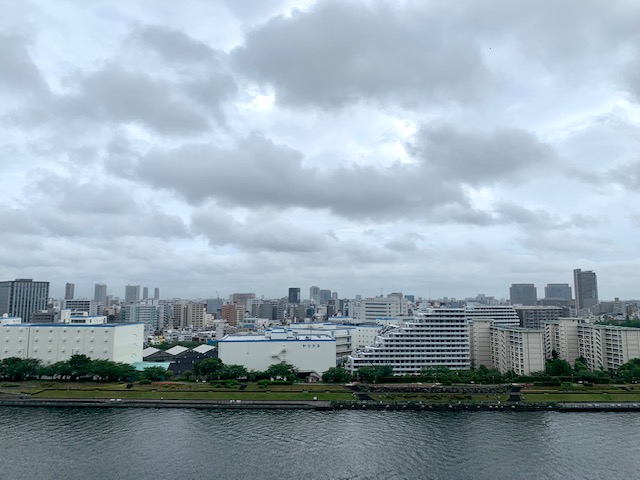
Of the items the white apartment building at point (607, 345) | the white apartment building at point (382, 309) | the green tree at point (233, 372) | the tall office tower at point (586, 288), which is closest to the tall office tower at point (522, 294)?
the tall office tower at point (586, 288)

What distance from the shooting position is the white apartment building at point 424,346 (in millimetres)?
48906

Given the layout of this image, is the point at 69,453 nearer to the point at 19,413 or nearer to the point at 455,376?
the point at 19,413

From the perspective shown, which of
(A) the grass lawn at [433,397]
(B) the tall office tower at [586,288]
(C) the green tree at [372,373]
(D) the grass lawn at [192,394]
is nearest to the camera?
(A) the grass lawn at [433,397]

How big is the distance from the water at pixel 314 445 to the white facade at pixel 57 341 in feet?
47.8

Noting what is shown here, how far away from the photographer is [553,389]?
40.9m

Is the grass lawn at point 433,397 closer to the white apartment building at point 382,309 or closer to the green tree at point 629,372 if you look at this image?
the green tree at point 629,372

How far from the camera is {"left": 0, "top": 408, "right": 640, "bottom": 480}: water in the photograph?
2292 centimetres

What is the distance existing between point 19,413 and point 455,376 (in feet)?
112

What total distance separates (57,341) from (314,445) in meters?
35.3

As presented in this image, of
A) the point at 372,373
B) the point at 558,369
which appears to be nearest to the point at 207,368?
the point at 372,373

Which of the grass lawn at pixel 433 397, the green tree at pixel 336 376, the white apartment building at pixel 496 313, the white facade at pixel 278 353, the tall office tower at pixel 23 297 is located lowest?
the grass lawn at pixel 433 397

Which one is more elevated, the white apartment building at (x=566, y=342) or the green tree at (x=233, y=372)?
the white apartment building at (x=566, y=342)

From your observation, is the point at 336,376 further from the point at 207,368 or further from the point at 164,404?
the point at 164,404

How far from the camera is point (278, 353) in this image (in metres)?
49.2
